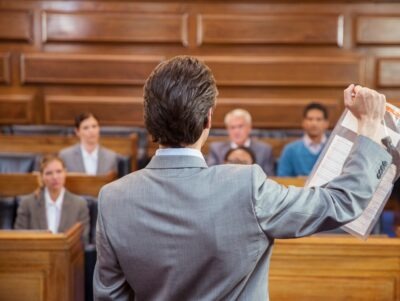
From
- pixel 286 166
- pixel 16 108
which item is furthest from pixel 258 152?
pixel 16 108

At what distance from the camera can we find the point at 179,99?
1.07 m

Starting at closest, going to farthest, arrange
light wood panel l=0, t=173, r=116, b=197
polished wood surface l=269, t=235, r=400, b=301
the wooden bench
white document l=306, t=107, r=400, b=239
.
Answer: white document l=306, t=107, r=400, b=239, polished wood surface l=269, t=235, r=400, b=301, light wood panel l=0, t=173, r=116, b=197, the wooden bench

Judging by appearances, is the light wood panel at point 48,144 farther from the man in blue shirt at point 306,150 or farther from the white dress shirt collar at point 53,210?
the white dress shirt collar at point 53,210

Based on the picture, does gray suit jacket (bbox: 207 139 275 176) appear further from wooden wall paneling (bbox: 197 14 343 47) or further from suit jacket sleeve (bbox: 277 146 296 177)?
wooden wall paneling (bbox: 197 14 343 47)

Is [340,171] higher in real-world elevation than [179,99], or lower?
lower

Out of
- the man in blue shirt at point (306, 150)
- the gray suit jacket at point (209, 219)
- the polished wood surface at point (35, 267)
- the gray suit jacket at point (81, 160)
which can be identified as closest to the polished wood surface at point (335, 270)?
the polished wood surface at point (35, 267)

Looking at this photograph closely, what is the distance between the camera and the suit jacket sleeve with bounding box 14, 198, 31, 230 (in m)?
3.35

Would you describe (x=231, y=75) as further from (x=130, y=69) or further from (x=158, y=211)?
(x=158, y=211)

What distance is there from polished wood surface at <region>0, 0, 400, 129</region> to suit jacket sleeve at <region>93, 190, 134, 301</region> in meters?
4.79

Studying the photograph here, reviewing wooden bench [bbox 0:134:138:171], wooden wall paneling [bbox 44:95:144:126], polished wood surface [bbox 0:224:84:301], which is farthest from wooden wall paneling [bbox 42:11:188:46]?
polished wood surface [bbox 0:224:84:301]

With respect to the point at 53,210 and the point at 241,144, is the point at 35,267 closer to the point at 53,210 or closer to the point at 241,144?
the point at 53,210

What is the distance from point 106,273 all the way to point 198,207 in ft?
0.69

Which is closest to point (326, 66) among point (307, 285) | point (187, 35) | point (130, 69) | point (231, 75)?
point (231, 75)

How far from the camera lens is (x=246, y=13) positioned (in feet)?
19.2
